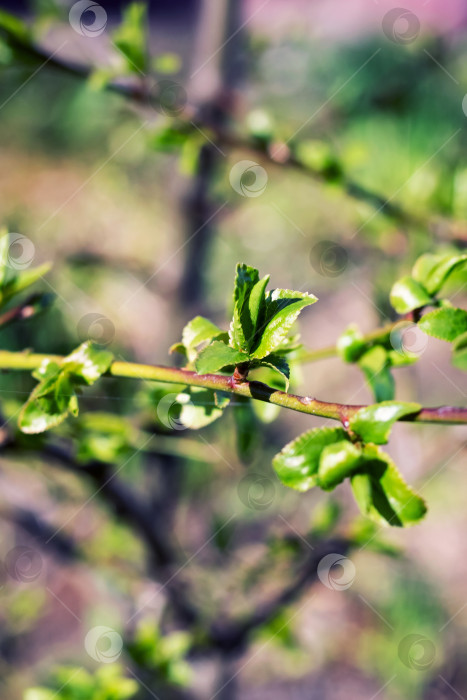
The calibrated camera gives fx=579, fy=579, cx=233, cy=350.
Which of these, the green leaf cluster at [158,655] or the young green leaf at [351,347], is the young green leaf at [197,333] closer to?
the young green leaf at [351,347]

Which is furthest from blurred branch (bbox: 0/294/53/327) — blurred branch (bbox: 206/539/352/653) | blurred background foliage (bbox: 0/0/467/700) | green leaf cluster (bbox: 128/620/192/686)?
blurred branch (bbox: 206/539/352/653)

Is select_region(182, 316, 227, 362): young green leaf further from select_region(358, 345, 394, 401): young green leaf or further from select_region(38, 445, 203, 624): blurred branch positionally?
select_region(38, 445, 203, 624): blurred branch

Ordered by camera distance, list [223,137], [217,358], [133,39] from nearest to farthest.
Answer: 1. [217,358]
2. [133,39]
3. [223,137]

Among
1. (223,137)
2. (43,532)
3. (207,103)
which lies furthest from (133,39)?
(43,532)

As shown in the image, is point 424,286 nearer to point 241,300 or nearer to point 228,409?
point 241,300

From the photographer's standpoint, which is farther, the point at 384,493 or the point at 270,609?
the point at 270,609

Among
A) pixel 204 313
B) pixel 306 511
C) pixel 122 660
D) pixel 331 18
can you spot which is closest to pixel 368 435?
pixel 122 660

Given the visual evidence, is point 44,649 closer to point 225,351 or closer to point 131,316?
point 131,316
